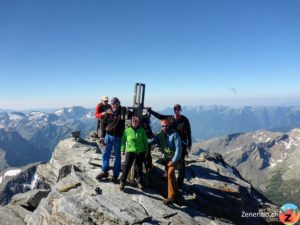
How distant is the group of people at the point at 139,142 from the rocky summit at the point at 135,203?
114cm

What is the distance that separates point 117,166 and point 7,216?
1125cm

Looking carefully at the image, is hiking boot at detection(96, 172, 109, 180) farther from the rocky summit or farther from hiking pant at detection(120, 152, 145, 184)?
hiking pant at detection(120, 152, 145, 184)

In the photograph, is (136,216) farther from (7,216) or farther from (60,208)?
(7,216)

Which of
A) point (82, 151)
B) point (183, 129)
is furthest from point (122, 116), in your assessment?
point (82, 151)

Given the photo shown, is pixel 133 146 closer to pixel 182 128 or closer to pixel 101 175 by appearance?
pixel 101 175

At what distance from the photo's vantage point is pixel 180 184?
934 inches

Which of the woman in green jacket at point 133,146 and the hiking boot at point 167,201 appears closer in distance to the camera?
the hiking boot at point 167,201

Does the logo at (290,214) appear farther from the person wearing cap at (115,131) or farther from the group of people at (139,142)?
the person wearing cap at (115,131)

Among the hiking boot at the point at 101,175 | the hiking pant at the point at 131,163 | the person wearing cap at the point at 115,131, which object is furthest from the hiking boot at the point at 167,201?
the hiking boot at the point at 101,175

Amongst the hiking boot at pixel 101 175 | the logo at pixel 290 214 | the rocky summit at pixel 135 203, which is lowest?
the logo at pixel 290 214

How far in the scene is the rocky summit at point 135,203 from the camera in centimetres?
1764

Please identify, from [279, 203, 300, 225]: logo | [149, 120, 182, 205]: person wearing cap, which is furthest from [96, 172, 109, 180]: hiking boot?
[279, 203, 300, 225]: logo

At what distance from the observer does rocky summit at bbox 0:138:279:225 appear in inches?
695

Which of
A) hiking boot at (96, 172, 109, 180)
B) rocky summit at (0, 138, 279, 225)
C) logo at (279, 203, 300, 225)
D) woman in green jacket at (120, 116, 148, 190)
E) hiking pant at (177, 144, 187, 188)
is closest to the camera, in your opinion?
rocky summit at (0, 138, 279, 225)
